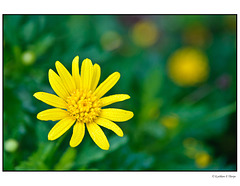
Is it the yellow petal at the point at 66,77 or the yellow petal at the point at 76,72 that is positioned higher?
the yellow petal at the point at 76,72

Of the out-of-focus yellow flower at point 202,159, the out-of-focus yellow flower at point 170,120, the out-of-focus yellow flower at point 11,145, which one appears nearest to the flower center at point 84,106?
the out-of-focus yellow flower at point 11,145

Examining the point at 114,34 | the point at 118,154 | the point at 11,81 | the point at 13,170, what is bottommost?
the point at 13,170

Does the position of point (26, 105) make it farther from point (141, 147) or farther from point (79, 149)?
point (141, 147)

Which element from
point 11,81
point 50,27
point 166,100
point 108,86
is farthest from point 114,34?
point 108,86

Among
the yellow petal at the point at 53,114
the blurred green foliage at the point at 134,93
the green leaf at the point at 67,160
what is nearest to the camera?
the yellow petal at the point at 53,114

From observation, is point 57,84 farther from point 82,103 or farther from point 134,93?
point 134,93

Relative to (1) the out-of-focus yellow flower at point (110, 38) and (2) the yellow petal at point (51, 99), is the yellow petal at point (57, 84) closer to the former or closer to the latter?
(2) the yellow petal at point (51, 99)

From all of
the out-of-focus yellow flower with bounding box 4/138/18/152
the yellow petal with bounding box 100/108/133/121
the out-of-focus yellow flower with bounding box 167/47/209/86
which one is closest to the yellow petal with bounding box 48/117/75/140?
the yellow petal with bounding box 100/108/133/121
